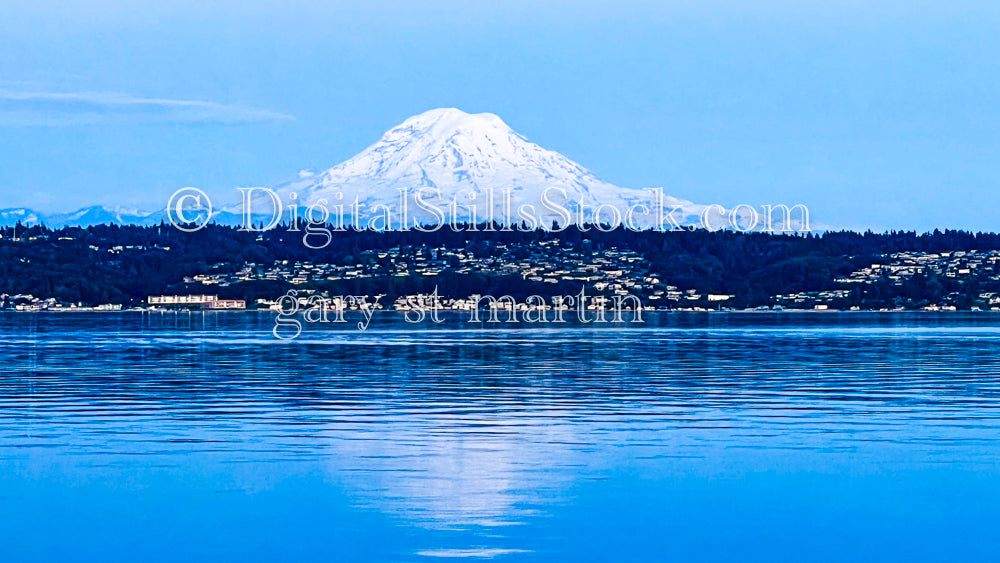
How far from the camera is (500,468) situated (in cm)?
2716

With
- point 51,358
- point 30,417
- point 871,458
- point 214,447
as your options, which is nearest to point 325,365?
point 51,358

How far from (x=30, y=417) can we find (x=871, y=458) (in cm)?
2084

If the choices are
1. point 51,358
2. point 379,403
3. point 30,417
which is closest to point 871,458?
point 379,403

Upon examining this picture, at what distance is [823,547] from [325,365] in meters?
46.6

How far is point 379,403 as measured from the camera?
42.4 meters

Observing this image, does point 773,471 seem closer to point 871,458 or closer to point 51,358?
point 871,458

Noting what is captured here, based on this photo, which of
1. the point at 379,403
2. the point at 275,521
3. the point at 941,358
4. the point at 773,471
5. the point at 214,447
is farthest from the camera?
the point at 941,358

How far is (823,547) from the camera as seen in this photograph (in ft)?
66.6

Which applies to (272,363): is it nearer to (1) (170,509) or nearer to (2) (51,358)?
(2) (51,358)

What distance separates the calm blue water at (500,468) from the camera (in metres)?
20.7

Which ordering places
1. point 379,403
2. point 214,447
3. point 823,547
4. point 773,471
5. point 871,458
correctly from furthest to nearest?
point 379,403
point 214,447
point 871,458
point 773,471
point 823,547

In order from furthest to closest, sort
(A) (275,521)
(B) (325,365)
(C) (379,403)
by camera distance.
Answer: (B) (325,365) → (C) (379,403) → (A) (275,521)

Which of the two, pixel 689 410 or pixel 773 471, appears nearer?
pixel 773 471

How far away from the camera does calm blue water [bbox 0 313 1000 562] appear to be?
20.7m
